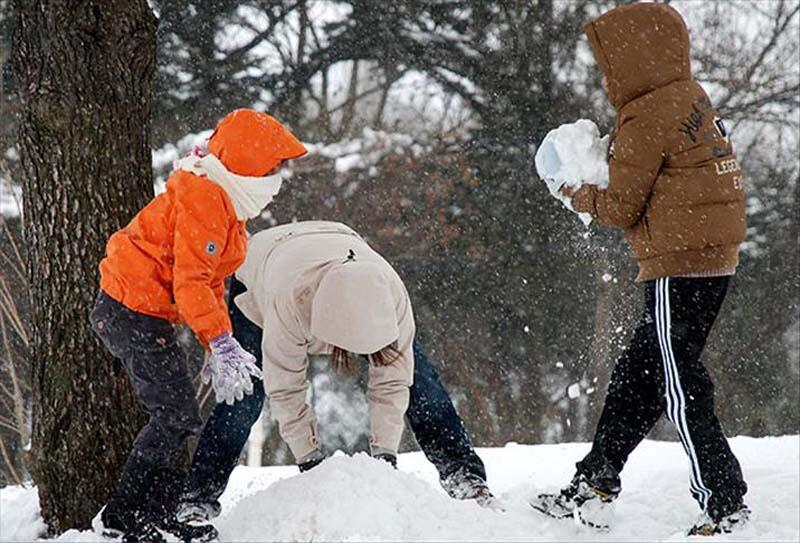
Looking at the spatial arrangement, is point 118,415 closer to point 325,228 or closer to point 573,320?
point 325,228

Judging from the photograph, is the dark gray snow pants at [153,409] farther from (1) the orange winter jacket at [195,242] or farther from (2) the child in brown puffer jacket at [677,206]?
(2) the child in brown puffer jacket at [677,206]

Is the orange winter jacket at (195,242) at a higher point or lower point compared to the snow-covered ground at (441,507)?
higher

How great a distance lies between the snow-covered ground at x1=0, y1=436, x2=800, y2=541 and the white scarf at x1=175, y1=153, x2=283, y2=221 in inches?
33.8

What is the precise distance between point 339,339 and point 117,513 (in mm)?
925

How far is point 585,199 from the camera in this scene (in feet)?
12.0

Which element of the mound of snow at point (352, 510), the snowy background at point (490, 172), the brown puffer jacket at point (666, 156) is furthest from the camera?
the snowy background at point (490, 172)

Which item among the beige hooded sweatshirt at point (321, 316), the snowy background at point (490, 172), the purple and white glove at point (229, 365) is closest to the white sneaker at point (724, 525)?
the beige hooded sweatshirt at point (321, 316)

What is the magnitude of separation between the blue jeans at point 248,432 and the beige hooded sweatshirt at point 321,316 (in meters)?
0.12

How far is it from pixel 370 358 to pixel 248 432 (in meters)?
0.64

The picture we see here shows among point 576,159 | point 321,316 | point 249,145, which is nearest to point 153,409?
point 321,316

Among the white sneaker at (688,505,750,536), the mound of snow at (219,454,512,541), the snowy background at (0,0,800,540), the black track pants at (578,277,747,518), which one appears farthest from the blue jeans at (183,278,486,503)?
the snowy background at (0,0,800,540)

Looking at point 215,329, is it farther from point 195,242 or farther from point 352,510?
point 352,510

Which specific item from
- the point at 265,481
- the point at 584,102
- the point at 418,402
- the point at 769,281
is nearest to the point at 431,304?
the point at 584,102

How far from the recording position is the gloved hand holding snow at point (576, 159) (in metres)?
3.69
